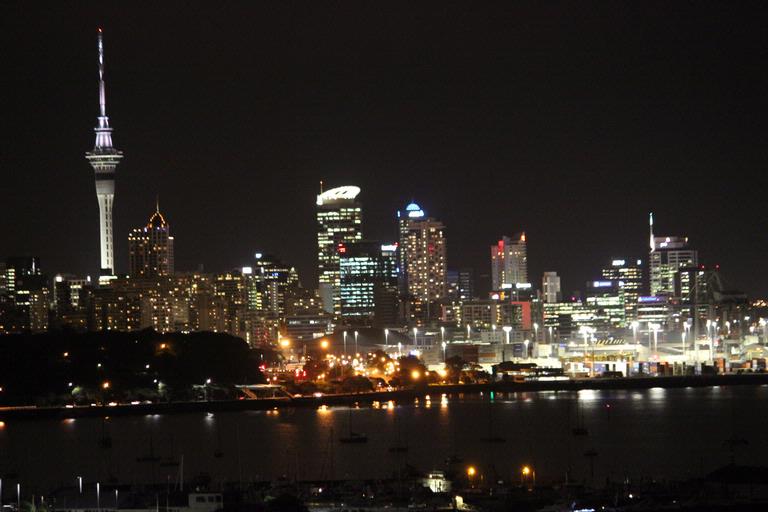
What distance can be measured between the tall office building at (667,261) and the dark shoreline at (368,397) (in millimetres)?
46180

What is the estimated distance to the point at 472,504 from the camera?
30.1m

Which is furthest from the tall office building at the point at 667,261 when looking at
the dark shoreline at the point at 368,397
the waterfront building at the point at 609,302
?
the dark shoreline at the point at 368,397

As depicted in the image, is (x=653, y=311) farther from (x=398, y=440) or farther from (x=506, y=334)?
(x=398, y=440)

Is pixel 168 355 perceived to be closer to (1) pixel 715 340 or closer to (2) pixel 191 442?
(2) pixel 191 442

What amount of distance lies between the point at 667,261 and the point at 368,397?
235 ft

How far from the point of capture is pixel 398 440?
158 feet

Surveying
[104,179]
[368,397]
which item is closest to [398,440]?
[368,397]

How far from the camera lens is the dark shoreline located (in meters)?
66.1

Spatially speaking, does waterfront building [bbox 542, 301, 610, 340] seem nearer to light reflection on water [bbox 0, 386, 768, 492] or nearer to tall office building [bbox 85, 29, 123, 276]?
tall office building [bbox 85, 29, 123, 276]

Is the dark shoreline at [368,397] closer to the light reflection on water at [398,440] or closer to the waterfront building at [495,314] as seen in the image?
the light reflection on water at [398,440]

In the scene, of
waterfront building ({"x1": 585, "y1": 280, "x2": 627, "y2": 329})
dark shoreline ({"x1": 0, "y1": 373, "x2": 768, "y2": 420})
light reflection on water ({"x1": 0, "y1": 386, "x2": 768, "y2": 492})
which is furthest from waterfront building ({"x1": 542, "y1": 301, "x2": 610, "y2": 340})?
light reflection on water ({"x1": 0, "y1": 386, "x2": 768, "y2": 492})

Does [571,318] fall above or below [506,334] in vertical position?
above

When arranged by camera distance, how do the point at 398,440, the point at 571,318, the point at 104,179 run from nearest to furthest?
the point at 398,440 → the point at 104,179 → the point at 571,318

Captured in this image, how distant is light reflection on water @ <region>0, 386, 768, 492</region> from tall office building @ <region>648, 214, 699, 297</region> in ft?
228
